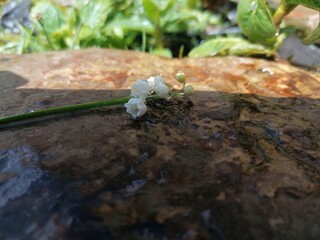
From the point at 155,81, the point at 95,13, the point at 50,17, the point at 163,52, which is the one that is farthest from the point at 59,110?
the point at 50,17

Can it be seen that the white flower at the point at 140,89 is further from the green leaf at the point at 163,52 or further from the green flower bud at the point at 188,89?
the green leaf at the point at 163,52

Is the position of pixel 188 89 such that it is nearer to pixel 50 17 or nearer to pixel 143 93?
pixel 143 93

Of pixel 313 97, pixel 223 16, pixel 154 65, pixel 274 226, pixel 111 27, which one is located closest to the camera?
pixel 274 226

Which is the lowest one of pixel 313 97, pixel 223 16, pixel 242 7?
pixel 223 16

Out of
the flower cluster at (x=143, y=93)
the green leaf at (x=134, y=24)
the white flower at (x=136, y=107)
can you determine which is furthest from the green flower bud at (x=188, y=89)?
the green leaf at (x=134, y=24)

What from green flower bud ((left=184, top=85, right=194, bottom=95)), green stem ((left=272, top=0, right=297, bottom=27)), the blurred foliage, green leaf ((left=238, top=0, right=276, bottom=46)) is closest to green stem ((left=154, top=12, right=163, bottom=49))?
the blurred foliage

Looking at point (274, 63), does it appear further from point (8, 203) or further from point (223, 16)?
point (8, 203)

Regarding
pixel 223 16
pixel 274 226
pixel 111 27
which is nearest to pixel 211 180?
pixel 274 226

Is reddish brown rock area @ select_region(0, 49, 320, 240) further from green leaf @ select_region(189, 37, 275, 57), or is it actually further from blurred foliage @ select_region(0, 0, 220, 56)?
blurred foliage @ select_region(0, 0, 220, 56)
